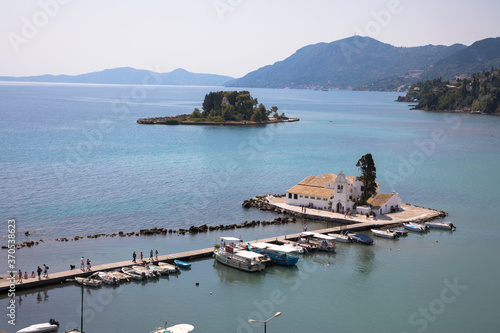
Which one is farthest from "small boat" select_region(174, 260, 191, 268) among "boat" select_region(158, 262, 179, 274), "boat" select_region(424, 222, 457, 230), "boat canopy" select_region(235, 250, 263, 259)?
"boat" select_region(424, 222, 457, 230)

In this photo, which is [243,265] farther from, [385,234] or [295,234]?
[385,234]

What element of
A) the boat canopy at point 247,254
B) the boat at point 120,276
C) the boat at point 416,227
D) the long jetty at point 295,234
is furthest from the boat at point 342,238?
the boat at point 120,276

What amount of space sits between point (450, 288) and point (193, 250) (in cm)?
2062

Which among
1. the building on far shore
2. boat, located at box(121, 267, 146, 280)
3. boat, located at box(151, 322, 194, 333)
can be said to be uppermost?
the building on far shore

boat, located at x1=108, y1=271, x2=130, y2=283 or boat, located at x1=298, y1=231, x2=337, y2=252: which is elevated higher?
boat, located at x1=298, y1=231, x2=337, y2=252

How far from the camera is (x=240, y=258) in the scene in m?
42.1

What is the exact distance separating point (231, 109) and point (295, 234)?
4698 inches

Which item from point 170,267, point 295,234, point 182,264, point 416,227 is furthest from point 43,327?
point 416,227

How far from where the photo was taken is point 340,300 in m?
36.3

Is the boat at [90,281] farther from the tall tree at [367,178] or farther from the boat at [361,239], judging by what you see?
the tall tree at [367,178]

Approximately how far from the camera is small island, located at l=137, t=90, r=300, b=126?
163 meters

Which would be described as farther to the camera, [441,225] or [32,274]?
[441,225]

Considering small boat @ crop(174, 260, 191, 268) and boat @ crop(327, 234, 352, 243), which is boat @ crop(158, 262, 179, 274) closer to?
small boat @ crop(174, 260, 191, 268)

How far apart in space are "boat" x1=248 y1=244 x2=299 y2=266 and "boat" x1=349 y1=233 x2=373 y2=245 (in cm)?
869
